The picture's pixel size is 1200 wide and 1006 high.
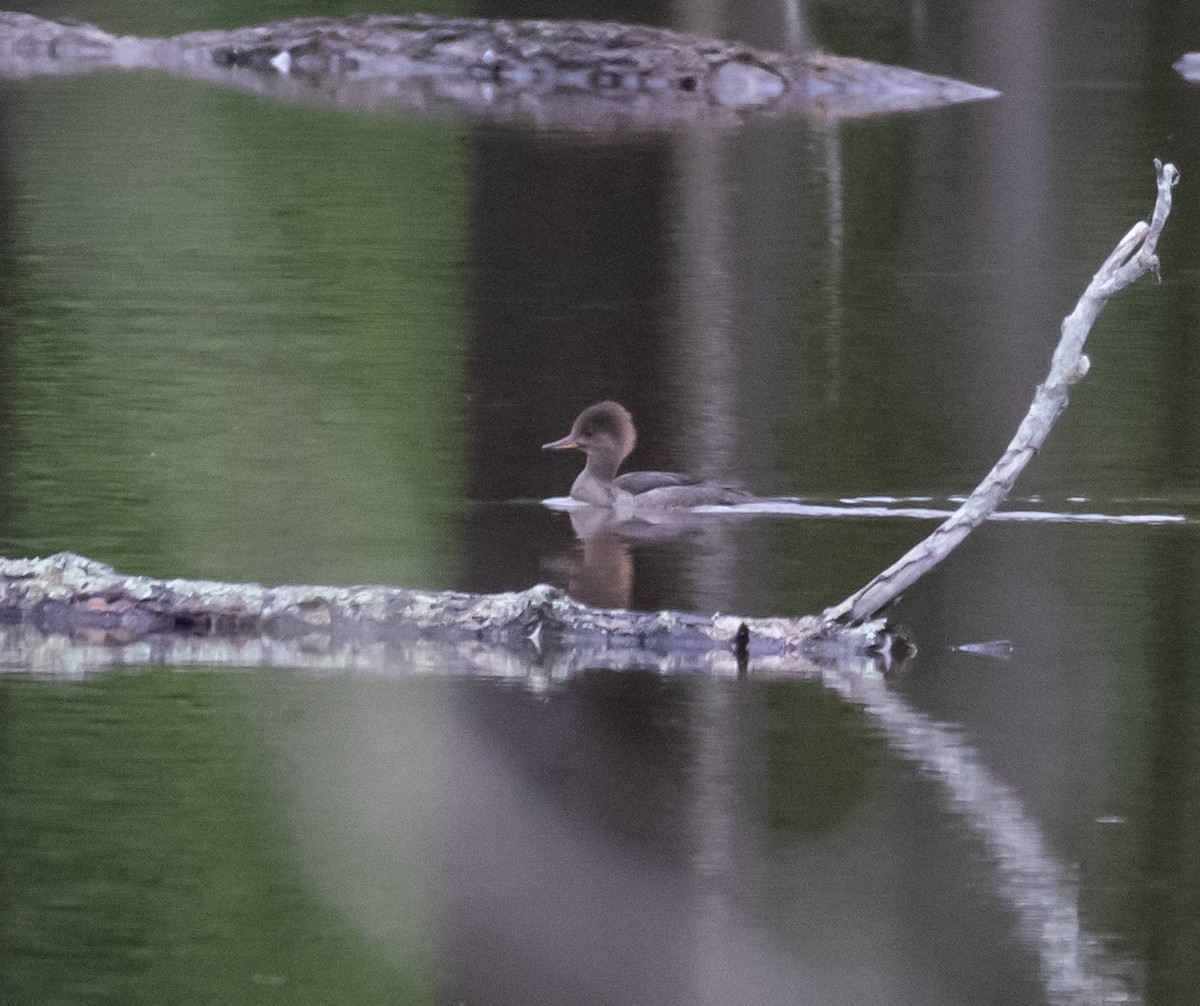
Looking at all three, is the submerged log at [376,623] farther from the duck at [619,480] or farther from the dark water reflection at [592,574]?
the duck at [619,480]

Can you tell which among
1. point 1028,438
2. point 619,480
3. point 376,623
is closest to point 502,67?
point 619,480

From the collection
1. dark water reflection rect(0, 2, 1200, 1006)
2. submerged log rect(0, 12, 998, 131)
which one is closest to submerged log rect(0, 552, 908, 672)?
dark water reflection rect(0, 2, 1200, 1006)

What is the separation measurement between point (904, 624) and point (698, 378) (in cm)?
497

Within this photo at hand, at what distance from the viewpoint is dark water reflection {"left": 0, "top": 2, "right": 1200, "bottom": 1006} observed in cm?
569

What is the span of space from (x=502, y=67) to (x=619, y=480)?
17956 millimetres

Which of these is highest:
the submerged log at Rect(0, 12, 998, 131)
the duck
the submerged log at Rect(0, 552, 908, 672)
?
the submerged log at Rect(0, 12, 998, 131)

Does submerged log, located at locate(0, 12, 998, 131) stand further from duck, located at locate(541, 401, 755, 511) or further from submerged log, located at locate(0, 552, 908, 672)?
submerged log, located at locate(0, 552, 908, 672)

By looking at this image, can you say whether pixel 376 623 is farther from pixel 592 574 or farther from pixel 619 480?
pixel 619 480

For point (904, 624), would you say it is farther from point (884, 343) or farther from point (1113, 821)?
point (884, 343)

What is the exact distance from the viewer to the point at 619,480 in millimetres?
10250

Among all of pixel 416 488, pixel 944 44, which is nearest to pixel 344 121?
pixel 944 44

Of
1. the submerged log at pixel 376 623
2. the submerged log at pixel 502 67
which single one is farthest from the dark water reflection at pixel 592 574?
the submerged log at pixel 502 67

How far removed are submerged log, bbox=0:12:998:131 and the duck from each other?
14.3 metres

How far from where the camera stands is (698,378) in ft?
43.1
